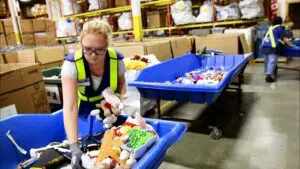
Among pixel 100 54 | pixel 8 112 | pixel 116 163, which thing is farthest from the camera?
pixel 8 112

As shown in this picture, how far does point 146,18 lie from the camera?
297 inches

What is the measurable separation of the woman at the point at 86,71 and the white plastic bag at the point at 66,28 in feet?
26.3

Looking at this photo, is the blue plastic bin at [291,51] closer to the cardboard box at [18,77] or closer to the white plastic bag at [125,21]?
the cardboard box at [18,77]

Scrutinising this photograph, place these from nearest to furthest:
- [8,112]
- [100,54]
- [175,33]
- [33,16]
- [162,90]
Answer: [100,54]
[8,112]
[162,90]
[175,33]
[33,16]

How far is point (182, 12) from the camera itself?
6.51 meters

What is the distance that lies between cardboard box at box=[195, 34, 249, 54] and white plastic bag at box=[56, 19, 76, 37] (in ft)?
18.5

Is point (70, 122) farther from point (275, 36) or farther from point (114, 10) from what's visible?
point (114, 10)

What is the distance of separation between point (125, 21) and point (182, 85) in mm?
5564

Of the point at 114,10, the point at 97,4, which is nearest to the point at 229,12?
the point at 114,10

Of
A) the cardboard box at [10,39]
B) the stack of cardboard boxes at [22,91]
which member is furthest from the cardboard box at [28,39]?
the stack of cardboard boxes at [22,91]

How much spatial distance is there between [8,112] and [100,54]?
4.01ft

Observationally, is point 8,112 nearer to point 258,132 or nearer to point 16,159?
point 16,159

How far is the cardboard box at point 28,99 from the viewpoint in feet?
6.85

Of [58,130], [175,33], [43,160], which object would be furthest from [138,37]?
[43,160]
